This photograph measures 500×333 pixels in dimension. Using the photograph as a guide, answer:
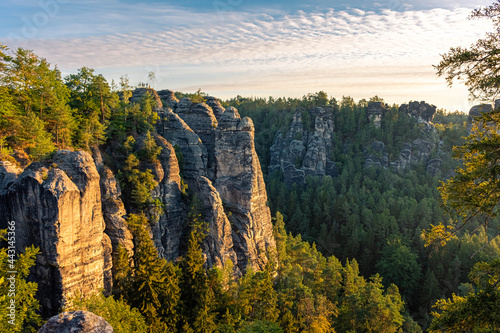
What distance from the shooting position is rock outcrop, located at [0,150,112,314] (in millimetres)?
16125

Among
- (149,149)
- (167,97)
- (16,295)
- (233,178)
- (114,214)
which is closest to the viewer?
(16,295)

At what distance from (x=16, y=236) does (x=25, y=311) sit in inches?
184

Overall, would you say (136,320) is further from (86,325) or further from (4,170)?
(4,170)

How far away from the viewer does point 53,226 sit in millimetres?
16109

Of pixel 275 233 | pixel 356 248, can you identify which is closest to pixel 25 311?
pixel 275 233

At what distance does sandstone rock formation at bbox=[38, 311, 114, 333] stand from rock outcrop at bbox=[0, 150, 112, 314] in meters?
6.73

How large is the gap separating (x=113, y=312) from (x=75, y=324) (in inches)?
255

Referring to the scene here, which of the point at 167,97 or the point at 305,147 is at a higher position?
the point at 167,97

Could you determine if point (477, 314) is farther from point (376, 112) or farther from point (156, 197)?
point (376, 112)

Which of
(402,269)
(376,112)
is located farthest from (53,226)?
(376,112)

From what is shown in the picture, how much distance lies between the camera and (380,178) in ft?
238

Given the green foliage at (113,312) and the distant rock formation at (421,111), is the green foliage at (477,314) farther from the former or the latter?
the distant rock formation at (421,111)

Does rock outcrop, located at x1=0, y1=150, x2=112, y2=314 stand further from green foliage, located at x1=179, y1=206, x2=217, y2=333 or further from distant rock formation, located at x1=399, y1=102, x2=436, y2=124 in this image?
distant rock formation, located at x1=399, y1=102, x2=436, y2=124

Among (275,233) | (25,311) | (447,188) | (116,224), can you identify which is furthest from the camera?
(275,233)
